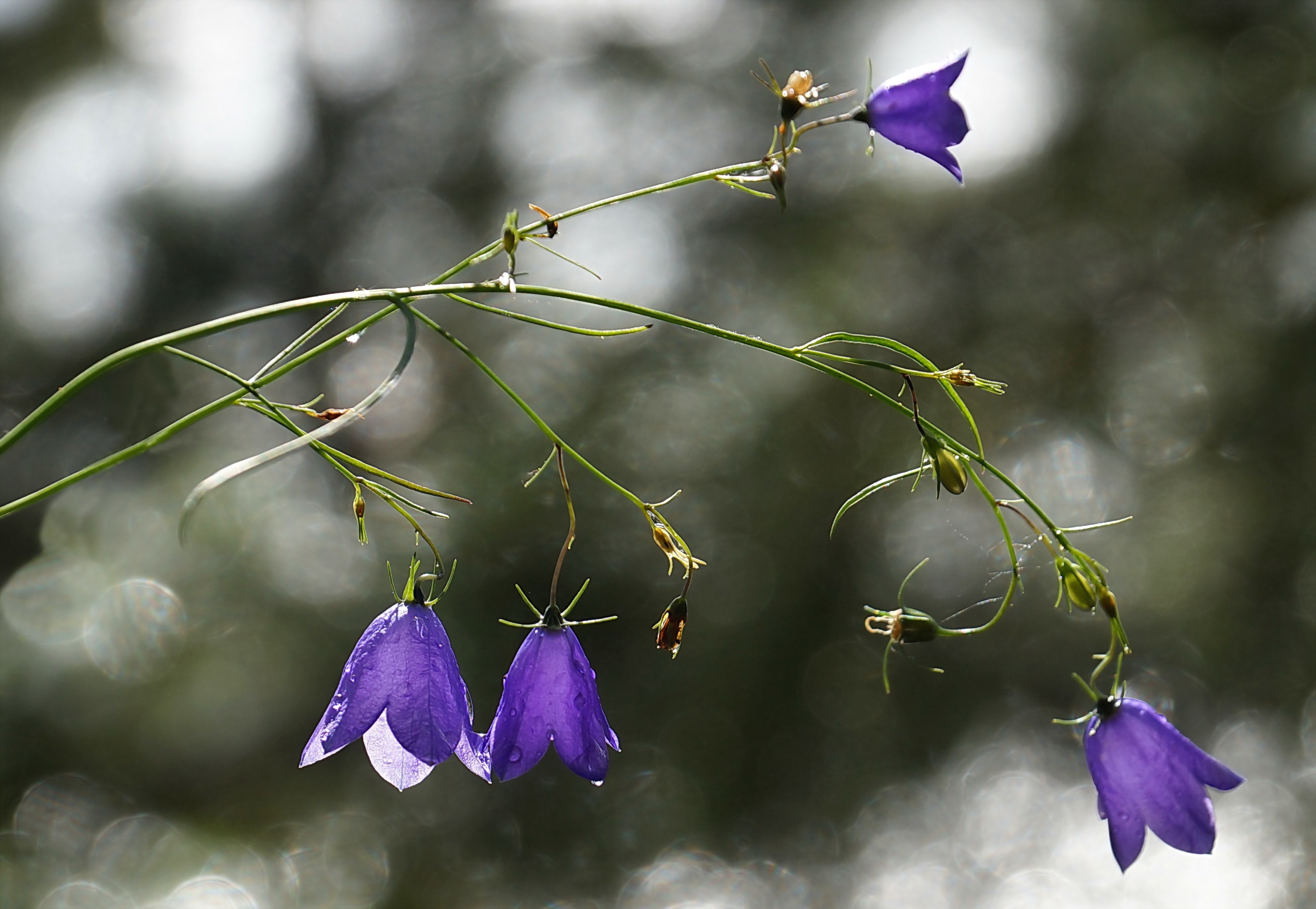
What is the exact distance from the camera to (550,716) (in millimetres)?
605

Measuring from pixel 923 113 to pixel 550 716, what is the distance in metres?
0.43

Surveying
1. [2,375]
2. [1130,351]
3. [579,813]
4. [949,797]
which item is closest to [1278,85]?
[1130,351]

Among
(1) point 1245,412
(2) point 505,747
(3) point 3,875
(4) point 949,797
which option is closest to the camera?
(2) point 505,747

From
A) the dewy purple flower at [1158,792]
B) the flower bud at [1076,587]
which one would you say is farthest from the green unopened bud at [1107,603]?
the dewy purple flower at [1158,792]

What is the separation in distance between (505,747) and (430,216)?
12.7 ft

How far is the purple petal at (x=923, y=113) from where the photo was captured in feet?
1.78

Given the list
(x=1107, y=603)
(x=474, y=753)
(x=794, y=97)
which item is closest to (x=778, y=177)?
(x=794, y=97)

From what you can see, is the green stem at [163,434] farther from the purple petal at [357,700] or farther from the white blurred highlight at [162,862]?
the white blurred highlight at [162,862]

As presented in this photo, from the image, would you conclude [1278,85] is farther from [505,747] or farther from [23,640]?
[23,640]

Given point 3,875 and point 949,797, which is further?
point 949,797

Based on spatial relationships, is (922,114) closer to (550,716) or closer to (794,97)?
(794,97)

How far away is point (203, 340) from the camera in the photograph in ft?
12.3

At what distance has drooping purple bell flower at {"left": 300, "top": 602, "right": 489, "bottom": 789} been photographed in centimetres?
59

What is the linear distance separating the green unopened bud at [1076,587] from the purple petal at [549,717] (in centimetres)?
29
